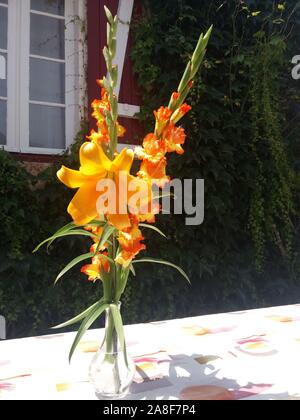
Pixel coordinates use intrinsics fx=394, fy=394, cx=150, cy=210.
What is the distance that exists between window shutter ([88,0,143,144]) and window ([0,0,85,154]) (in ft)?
0.29

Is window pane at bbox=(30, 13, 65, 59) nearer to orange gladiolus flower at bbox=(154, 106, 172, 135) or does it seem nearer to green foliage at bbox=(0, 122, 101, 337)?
green foliage at bbox=(0, 122, 101, 337)

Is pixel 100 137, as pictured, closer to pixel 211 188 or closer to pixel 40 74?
pixel 211 188

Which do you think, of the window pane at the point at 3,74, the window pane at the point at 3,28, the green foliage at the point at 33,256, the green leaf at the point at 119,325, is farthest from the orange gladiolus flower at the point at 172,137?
the window pane at the point at 3,28

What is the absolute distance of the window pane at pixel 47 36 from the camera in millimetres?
2787

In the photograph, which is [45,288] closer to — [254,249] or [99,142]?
[254,249]

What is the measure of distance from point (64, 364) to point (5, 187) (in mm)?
1710

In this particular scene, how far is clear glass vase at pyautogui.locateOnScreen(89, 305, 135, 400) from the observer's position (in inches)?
28.1

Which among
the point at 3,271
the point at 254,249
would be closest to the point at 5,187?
the point at 3,271

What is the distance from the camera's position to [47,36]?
9.32 ft

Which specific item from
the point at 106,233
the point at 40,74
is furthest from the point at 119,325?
the point at 40,74

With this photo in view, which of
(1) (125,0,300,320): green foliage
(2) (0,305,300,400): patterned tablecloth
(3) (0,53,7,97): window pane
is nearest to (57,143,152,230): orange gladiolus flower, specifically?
(2) (0,305,300,400): patterned tablecloth

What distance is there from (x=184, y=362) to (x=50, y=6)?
277cm

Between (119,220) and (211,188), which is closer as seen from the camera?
(119,220)
